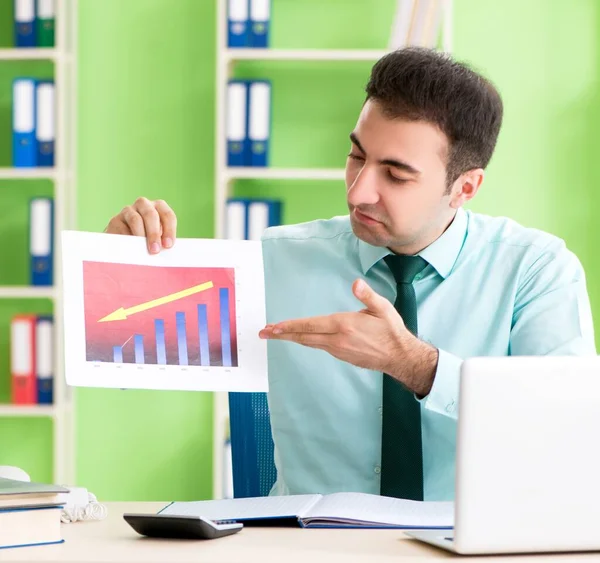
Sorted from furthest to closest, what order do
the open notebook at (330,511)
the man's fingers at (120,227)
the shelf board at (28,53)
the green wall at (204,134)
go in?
the green wall at (204,134) < the shelf board at (28,53) < the man's fingers at (120,227) < the open notebook at (330,511)

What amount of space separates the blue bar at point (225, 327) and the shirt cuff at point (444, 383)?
34 centimetres

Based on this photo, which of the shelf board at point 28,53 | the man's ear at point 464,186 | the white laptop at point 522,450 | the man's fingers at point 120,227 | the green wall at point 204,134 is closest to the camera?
the white laptop at point 522,450

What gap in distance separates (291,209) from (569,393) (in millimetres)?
2467

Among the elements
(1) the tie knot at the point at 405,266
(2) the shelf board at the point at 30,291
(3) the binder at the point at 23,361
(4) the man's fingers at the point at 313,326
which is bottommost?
(3) the binder at the point at 23,361

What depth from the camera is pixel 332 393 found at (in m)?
1.79

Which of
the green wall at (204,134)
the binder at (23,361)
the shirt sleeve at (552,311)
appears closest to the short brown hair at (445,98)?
the shirt sleeve at (552,311)

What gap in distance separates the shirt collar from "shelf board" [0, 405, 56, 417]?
5.71 ft

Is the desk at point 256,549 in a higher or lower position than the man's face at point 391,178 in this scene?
lower

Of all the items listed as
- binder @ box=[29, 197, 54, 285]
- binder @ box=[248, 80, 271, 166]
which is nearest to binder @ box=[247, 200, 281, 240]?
binder @ box=[248, 80, 271, 166]

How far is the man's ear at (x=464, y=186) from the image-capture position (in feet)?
6.19

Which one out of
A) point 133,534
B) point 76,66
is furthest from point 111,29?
point 133,534

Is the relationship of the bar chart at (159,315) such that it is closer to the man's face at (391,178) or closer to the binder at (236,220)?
the man's face at (391,178)

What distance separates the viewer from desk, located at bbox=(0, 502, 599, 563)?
3.39 ft

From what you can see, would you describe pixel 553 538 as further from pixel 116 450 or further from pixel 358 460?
pixel 116 450
